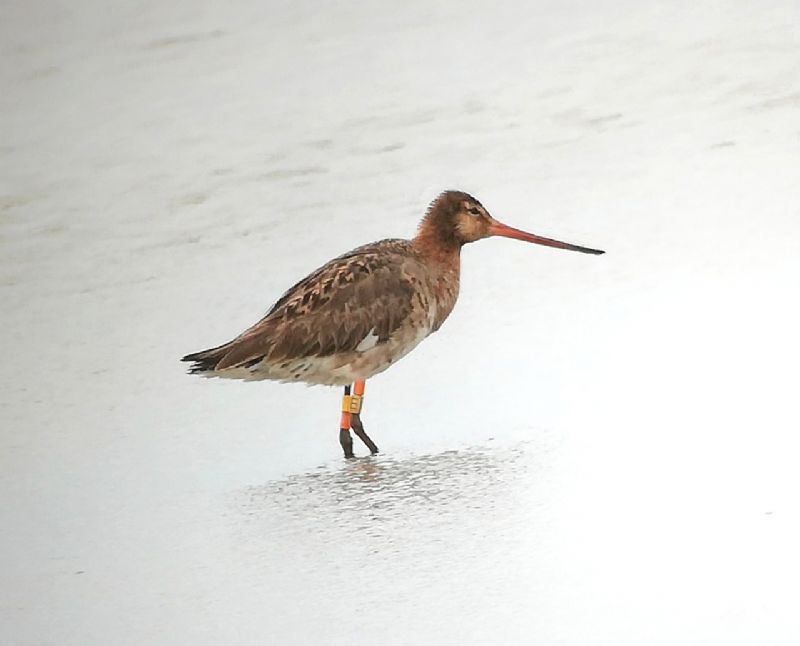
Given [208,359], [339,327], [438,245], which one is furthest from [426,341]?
[208,359]

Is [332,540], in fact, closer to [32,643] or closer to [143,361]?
[32,643]

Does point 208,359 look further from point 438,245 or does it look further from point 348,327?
point 438,245

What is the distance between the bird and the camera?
2961 mm

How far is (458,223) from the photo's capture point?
3.17 meters

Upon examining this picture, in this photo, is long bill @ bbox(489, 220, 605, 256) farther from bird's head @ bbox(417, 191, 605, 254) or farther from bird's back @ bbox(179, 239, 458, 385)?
bird's back @ bbox(179, 239, 458, 385)

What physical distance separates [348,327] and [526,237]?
460 mm

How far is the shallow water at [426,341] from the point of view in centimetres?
262

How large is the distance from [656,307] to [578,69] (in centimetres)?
76

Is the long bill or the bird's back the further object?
the long bill

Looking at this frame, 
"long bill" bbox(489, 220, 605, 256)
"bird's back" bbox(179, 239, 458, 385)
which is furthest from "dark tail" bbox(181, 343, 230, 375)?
"long bill" bbox(489, 220, 605, 256)

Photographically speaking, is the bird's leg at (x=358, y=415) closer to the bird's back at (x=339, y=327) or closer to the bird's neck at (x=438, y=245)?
the bird's back at (x=339, y=327)

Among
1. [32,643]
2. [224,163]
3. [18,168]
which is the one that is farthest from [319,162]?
[32,643]

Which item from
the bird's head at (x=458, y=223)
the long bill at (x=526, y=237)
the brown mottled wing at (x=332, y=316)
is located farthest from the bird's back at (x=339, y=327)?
the long bill at (x=526, y=237)

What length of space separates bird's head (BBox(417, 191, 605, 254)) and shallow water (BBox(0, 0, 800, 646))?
14 centimetres
